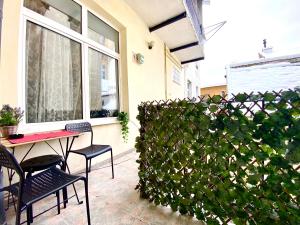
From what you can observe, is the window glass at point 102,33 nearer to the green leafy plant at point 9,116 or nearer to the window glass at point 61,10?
the window glass at point 61,10

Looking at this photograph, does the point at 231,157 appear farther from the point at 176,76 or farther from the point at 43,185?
the point at 176,76

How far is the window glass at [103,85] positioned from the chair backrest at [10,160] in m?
1.99

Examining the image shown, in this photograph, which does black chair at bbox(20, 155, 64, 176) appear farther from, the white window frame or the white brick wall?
the white brick wall

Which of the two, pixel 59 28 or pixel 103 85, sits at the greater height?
pixel 59 28

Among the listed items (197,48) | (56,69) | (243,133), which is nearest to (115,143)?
(56,69)

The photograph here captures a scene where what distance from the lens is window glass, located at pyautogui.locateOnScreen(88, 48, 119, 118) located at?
322 centimetres

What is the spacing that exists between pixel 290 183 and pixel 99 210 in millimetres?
1582

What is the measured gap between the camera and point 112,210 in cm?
177

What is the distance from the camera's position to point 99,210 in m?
1.78

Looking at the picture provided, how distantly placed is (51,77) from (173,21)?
11.1 ft

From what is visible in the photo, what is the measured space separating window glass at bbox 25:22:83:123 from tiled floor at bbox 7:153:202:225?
106cm

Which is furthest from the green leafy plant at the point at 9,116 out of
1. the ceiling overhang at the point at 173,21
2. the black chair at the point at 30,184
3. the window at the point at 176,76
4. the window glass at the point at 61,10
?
the window at the point at 176,76

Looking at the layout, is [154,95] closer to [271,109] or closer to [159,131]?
[159,131]

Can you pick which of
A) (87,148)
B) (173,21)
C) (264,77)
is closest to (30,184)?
(87,148)
